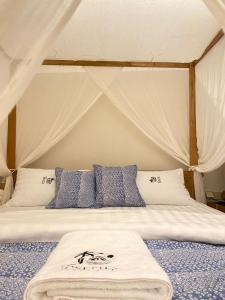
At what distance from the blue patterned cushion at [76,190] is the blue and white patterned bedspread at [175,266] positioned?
1.03m

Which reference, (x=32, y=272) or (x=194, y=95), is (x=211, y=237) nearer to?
(x=32, y=272)

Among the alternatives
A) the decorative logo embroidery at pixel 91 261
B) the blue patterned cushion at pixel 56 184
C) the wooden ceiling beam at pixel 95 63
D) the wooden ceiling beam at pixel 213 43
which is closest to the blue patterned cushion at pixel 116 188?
the blue patterned cushion at pixel 56 184

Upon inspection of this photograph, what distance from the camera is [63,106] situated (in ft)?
10.0

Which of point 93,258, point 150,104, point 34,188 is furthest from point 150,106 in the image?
point 93,258

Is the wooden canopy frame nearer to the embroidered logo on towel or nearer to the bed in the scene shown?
the bed

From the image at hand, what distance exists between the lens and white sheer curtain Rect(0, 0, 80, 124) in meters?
1.18

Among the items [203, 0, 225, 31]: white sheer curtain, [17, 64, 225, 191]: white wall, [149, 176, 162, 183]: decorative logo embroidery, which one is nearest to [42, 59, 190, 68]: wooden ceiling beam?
[17, 64, 225, 191]: white wall

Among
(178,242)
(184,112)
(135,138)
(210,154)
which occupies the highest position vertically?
(184,112)

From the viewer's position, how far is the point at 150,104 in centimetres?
306

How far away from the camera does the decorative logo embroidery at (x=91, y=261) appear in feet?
2.79

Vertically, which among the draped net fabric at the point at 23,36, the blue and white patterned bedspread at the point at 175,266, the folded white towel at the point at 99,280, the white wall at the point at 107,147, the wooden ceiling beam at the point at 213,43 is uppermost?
the wooden ceiling beam at the point at 213,43

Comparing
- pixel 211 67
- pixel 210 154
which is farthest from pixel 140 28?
pixel 210 154

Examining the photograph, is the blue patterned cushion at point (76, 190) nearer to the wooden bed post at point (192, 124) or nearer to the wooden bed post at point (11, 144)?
the wooden bed post at point (11, 144)

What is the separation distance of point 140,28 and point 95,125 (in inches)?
45.8
